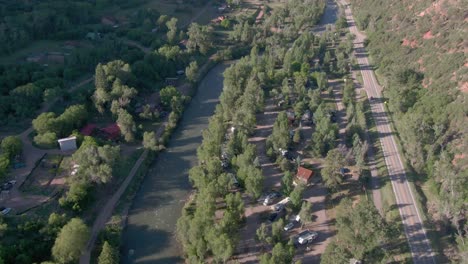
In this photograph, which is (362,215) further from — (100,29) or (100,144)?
(100,29)

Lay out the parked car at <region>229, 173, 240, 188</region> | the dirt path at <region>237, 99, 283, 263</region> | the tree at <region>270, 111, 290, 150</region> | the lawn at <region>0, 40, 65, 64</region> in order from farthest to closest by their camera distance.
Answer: the lawn at <region>0, 40, 65, 64</region>
the tree at <region>270, 111, 290, 150</region>
the parked car at <region>229, 173, 240, 188</region>
the dirt path at <region>237, 99, 283, 263</region>

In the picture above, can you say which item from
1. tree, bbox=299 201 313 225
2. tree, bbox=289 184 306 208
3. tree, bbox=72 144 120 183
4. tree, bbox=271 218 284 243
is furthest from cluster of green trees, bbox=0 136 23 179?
tree, bbox=299 201 313 225

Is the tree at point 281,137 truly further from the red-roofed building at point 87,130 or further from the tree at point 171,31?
the tree at point 171,31

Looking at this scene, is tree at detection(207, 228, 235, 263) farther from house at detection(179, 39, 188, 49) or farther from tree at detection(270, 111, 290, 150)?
house at detection(179, 39, 188, 49)

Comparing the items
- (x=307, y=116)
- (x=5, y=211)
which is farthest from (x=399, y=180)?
(x=5, y=211)

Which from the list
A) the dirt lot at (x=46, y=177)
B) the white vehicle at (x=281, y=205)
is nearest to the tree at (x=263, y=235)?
the white vehicle at (x=281, y=205)
